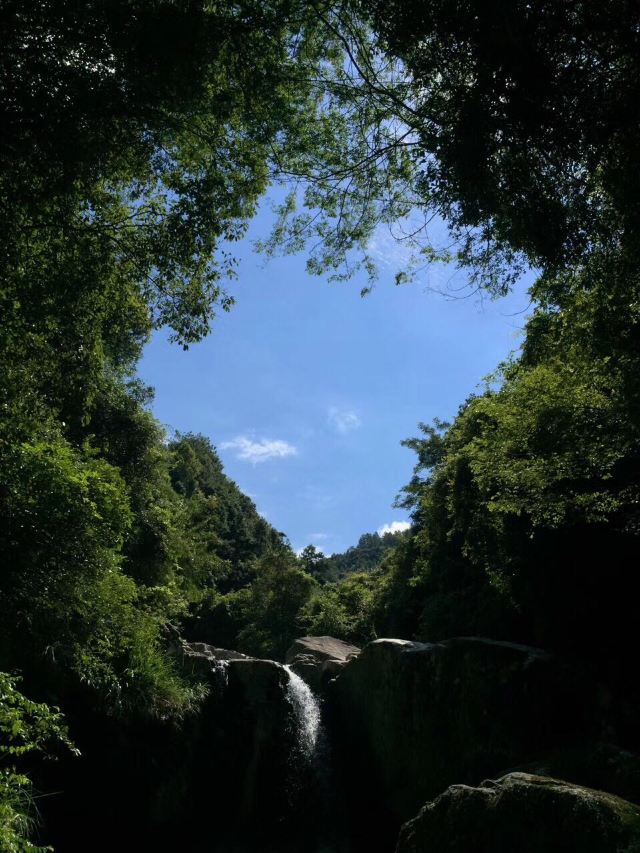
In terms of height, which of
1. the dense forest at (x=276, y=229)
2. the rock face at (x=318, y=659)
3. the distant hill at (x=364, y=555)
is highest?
the distant hill at (x=364, y=555)

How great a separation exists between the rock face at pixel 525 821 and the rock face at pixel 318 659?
857cm

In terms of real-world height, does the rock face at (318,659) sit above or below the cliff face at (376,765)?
above

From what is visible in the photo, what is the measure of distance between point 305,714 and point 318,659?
5364mm

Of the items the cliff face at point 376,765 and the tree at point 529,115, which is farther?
the cliff face at point 376,765

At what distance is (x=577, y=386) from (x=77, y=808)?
32.9 ft

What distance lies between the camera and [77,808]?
8586 mm

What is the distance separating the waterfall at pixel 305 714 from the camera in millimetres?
13422

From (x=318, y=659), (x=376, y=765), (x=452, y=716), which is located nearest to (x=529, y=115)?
(x=452, y=716)

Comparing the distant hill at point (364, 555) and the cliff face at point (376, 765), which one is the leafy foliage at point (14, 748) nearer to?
the cliff face at point (376, 765)

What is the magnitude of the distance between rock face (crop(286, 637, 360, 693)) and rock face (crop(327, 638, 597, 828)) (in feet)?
9.00

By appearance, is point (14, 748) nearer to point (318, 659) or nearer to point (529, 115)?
point (529, 115)

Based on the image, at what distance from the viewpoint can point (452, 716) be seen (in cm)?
926

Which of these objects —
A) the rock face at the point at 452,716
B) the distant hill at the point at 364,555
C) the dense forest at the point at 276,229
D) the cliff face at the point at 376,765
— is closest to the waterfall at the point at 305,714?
the cliff face at the point at 376,765

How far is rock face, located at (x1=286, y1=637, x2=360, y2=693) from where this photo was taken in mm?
16219
